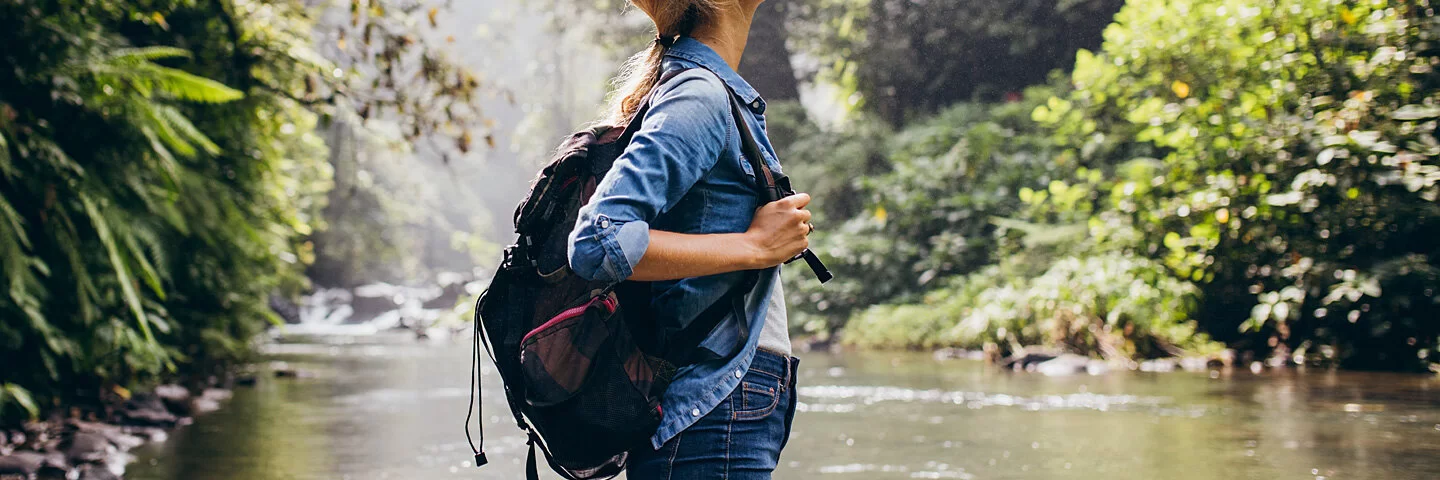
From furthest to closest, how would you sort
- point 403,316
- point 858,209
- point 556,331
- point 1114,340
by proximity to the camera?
point 403,316
point 858,209
point 1114,340
point 556,331

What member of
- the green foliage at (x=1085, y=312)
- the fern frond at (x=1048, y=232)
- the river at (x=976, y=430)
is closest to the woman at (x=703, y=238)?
the river at (x=976, y=430)

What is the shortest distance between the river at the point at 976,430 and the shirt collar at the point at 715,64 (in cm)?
350

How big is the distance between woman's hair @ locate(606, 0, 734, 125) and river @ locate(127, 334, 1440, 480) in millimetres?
3440

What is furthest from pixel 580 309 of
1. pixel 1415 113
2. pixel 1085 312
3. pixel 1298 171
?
pixel 1085 312

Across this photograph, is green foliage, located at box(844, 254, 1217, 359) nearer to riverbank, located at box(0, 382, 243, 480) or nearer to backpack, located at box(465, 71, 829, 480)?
riverbank, located at box(0, 382, 243, 480)

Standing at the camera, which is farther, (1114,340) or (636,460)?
(1114,340)

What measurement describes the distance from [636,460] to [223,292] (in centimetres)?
756

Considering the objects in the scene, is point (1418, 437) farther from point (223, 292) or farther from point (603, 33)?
point (603, 33)

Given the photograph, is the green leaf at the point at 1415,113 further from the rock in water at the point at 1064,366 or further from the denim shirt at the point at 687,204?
the denim shirt at the point at 687,204

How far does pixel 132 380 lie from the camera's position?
6859mm

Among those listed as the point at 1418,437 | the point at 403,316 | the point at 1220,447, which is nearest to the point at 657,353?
the point at 1220,447

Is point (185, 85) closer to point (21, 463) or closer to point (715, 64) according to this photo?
point (21, 463)

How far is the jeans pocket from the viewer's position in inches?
71.0

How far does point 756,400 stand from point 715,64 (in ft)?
1.68
